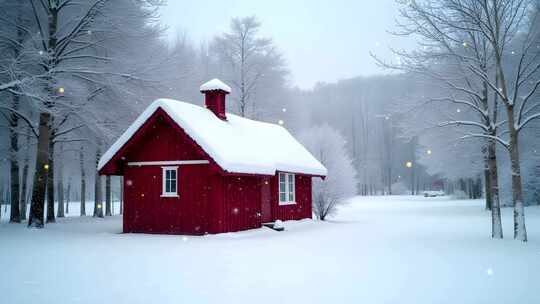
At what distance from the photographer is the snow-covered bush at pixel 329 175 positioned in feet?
82.2

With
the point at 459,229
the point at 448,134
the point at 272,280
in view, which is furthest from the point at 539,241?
the point at 448,134

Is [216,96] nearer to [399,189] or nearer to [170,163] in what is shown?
[170,163]

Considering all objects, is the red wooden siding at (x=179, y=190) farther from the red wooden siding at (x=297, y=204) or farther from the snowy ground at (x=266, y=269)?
the red wooden siding at (x=297, y=204)

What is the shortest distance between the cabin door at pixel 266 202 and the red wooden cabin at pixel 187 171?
129 millimetres

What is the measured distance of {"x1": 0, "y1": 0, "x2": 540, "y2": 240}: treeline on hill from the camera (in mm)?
16172

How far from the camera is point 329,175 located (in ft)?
84.9

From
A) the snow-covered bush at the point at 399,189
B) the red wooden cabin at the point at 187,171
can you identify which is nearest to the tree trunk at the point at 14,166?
the red wooden cabin at the point at 187,171

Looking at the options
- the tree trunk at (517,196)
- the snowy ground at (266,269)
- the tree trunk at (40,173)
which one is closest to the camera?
the snowy ground at (266,269)

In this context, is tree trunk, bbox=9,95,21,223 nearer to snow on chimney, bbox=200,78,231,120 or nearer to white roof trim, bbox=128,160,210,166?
white roof trim, bbox=128,160,210,166

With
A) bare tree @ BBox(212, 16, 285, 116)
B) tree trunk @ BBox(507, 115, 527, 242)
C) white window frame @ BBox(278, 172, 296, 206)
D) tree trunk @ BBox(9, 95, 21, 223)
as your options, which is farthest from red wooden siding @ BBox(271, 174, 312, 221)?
tree trunk @ BBox(9, 95, 21, 223)

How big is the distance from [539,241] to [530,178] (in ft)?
58.4

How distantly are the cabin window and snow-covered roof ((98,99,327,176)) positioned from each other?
943mm

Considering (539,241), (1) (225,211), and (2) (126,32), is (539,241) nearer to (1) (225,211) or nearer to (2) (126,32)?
(1) (225,211)

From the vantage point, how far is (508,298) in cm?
674
